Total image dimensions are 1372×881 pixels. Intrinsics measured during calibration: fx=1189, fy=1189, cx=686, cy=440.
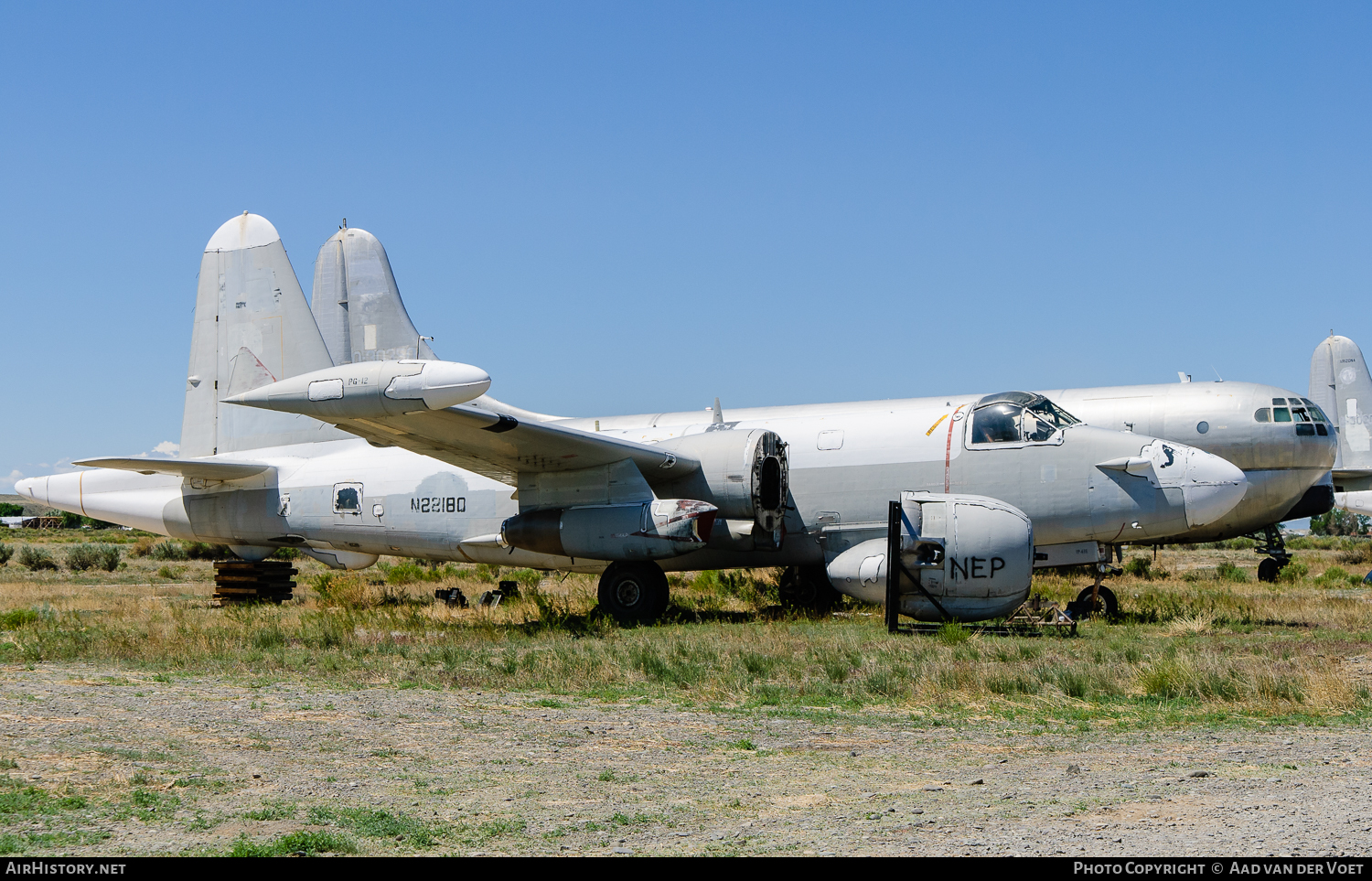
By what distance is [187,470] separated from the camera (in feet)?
63.4

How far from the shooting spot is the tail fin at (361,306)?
1027 inches

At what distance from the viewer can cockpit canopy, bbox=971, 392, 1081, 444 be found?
649 inches

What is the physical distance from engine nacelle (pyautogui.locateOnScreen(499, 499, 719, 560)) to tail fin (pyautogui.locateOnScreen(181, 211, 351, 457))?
5527 millimetres

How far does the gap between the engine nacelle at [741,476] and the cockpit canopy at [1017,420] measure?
2813mm

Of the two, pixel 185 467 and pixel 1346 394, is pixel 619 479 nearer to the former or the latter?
pixel 185 467

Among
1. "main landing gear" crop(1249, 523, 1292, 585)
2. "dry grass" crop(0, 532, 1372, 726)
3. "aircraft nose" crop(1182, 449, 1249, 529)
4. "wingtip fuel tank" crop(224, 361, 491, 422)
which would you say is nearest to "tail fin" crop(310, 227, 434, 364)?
"dry grass" crop(0, 532, 1372, 726)

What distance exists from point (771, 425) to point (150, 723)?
11.3 meters

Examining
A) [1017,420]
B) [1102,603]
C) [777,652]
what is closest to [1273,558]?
[1102,603]

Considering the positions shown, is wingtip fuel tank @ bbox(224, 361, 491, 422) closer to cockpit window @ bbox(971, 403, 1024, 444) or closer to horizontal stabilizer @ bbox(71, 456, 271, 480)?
horizontal stabilizer @ bbox(71, 456, 271, 480)

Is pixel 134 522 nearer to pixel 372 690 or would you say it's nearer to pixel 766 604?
pixel 766 604

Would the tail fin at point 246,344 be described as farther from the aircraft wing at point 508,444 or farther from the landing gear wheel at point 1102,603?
the landing gear wheel at point 1102,603

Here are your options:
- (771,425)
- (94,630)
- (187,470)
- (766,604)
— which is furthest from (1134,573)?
(94,630)

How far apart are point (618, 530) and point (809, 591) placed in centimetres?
456

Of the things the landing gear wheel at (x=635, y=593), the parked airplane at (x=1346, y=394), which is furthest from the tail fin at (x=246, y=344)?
the parked airplane at (x=1346, y=394)
